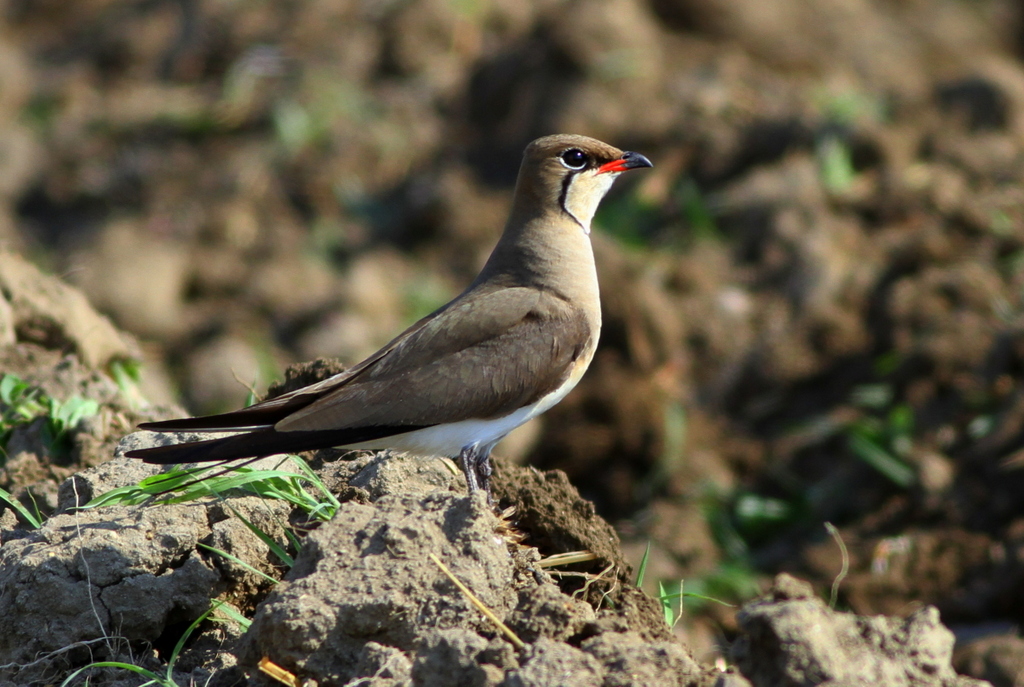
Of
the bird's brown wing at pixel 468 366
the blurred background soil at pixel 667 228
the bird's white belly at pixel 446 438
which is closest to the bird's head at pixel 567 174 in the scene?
the bird's brown wing at pixel 468 366

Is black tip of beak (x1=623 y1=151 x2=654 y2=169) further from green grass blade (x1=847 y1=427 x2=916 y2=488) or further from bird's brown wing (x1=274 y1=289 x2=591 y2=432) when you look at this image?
green grass blade (x1=847 y1=427 x2=916 y2=488)

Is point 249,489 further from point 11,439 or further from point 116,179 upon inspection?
point 116,179

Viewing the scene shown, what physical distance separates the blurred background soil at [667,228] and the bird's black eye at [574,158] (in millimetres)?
2549

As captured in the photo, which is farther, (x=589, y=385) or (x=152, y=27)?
(x=152, y=27)

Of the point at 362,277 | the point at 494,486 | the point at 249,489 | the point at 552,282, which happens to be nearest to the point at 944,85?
the point at 362,277

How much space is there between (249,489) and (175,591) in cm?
42

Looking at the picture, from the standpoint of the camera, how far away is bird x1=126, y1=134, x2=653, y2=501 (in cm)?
418

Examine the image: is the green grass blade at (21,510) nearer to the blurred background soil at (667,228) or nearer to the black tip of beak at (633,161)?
the blurred background soil at (667,228)

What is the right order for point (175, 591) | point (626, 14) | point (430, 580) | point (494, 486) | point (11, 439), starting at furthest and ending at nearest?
point (626, 14)
point (11, 439)
point (494, 486)
point (175, 591)
point (430, 580)

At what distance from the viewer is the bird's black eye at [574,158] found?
18.4 ft

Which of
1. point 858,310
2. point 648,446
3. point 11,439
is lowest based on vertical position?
point 648,446

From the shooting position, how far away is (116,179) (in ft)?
40.6

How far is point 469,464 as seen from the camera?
4543mm

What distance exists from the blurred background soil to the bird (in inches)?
54.1
